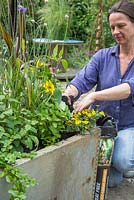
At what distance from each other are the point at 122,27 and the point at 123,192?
0.99 metres

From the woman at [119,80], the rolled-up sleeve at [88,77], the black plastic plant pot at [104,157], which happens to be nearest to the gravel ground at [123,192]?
the woman at [119,80]

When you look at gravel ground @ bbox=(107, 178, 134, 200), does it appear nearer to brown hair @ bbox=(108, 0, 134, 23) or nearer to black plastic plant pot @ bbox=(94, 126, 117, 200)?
black plastic plant pot @ bbox=(94, 126, 117, 200)

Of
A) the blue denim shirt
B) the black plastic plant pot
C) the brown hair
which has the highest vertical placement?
the brown hair

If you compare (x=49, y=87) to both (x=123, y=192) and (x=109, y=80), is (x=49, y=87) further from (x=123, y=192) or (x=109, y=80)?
(x=123, y=192)

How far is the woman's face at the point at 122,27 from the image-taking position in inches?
93.5

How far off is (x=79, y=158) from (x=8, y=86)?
1.56 feet

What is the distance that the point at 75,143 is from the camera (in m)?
1.95

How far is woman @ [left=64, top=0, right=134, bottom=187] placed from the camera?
235cm

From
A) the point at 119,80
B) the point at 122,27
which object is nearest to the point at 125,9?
the point at 122,27

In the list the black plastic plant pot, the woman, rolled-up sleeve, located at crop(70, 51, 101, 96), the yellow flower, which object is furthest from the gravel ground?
the yellow flower

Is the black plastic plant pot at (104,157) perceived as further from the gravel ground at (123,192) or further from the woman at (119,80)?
the gravel ground at (123,192)

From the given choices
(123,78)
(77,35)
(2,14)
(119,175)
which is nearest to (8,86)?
(2,14)

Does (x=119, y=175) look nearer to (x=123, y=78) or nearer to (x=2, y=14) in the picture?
(x=123, y=78)

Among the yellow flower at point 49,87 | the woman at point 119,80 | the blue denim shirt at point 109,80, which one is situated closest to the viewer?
the yellow flower at point 49,87
